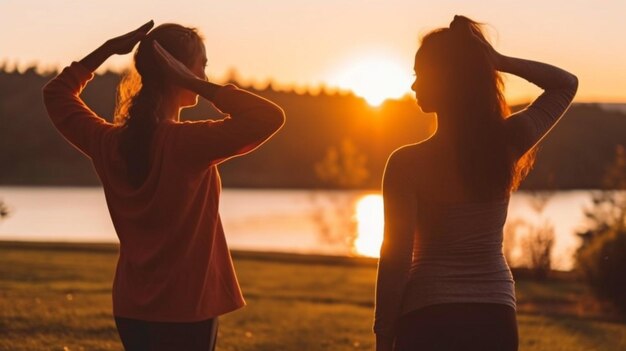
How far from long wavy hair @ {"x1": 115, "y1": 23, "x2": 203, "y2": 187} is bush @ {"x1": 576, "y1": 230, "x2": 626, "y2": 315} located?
10545 millimetres

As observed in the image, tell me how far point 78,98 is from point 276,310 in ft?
28.7

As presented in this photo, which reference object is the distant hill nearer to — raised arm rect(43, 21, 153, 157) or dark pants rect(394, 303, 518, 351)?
raised arm rect(43, 21, 153, 157)

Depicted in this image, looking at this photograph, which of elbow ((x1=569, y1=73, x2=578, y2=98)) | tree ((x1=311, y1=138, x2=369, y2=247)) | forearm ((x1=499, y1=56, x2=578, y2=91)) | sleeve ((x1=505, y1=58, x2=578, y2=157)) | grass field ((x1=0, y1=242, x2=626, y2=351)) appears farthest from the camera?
tree ((x1=311, y1=138, x2=369, y2=247))

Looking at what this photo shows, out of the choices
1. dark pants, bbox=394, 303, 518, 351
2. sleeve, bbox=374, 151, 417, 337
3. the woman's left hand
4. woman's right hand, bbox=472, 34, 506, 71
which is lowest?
dark pants, bbox=394, 303, 518, 351

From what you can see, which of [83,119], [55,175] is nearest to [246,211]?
[55,175]

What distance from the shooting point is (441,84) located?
7.97 feet

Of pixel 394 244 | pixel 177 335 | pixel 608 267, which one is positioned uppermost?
pixel 394 244

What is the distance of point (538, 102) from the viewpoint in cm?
267

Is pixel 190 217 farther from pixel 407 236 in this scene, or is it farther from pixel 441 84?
pixel 441 84

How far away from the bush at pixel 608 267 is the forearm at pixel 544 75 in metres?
9.92

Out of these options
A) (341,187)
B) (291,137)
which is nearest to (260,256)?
(341,187)

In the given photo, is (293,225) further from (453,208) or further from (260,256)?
(453,208)

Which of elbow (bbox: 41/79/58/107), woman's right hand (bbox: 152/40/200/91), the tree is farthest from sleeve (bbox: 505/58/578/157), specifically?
the tree

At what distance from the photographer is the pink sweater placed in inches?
94.4
